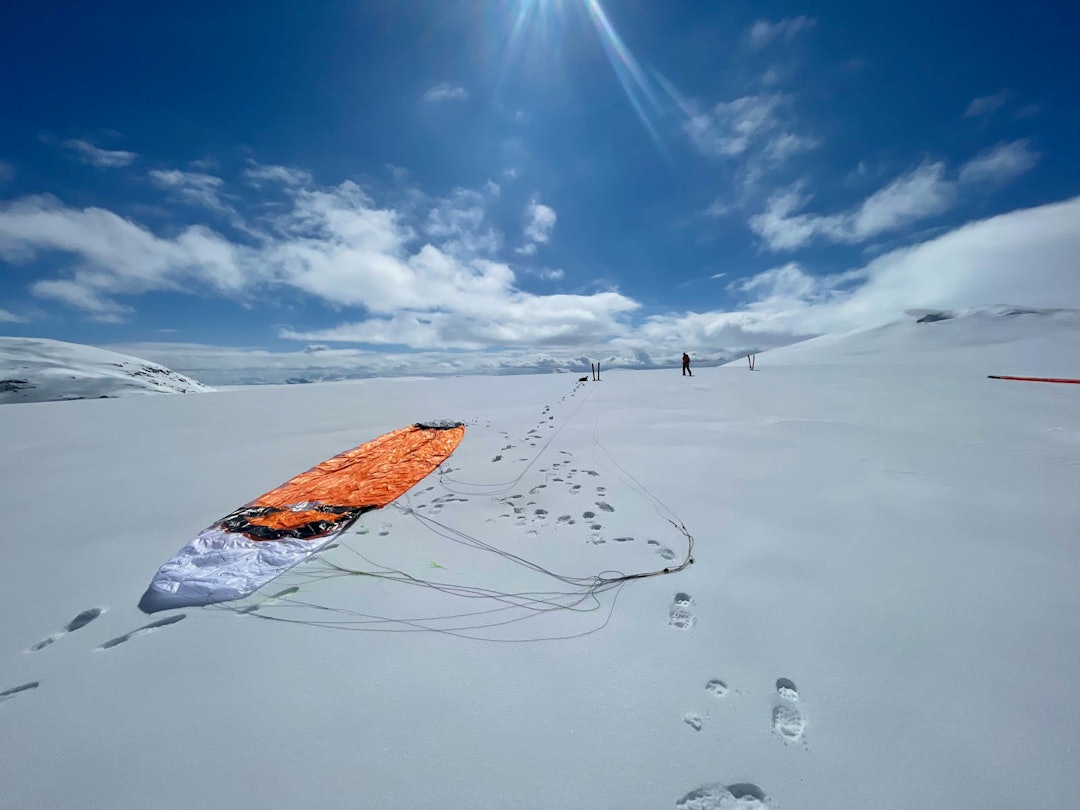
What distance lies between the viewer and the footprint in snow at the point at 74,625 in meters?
1.85

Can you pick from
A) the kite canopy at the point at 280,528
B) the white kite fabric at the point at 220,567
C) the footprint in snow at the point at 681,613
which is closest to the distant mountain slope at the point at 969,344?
the footprint in snow at the point at 681,613

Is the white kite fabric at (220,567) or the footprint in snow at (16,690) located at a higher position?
the white kite fabric at (220,567)

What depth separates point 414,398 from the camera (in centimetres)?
1195

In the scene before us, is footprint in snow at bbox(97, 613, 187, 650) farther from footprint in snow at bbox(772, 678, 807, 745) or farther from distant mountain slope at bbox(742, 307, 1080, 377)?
distant mountain slope at bbox(742, 307, 1080, 377)

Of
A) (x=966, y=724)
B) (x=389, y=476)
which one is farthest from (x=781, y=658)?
(x=389, y=476)

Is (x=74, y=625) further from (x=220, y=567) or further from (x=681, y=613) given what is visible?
(x=681, y=613)

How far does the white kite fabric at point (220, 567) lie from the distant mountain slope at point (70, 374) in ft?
A: 144

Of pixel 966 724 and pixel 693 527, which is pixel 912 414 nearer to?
pixel 693 527

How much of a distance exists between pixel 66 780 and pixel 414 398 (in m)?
11.0

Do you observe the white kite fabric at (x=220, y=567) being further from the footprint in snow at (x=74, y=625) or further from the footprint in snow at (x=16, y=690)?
the footprint in snow at (x=16, y=690)

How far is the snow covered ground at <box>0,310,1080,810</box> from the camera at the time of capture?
125 cm

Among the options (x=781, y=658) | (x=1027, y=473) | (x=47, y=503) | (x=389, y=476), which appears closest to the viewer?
(x=781, y=658)

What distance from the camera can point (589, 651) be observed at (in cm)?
171

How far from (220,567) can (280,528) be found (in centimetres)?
45
